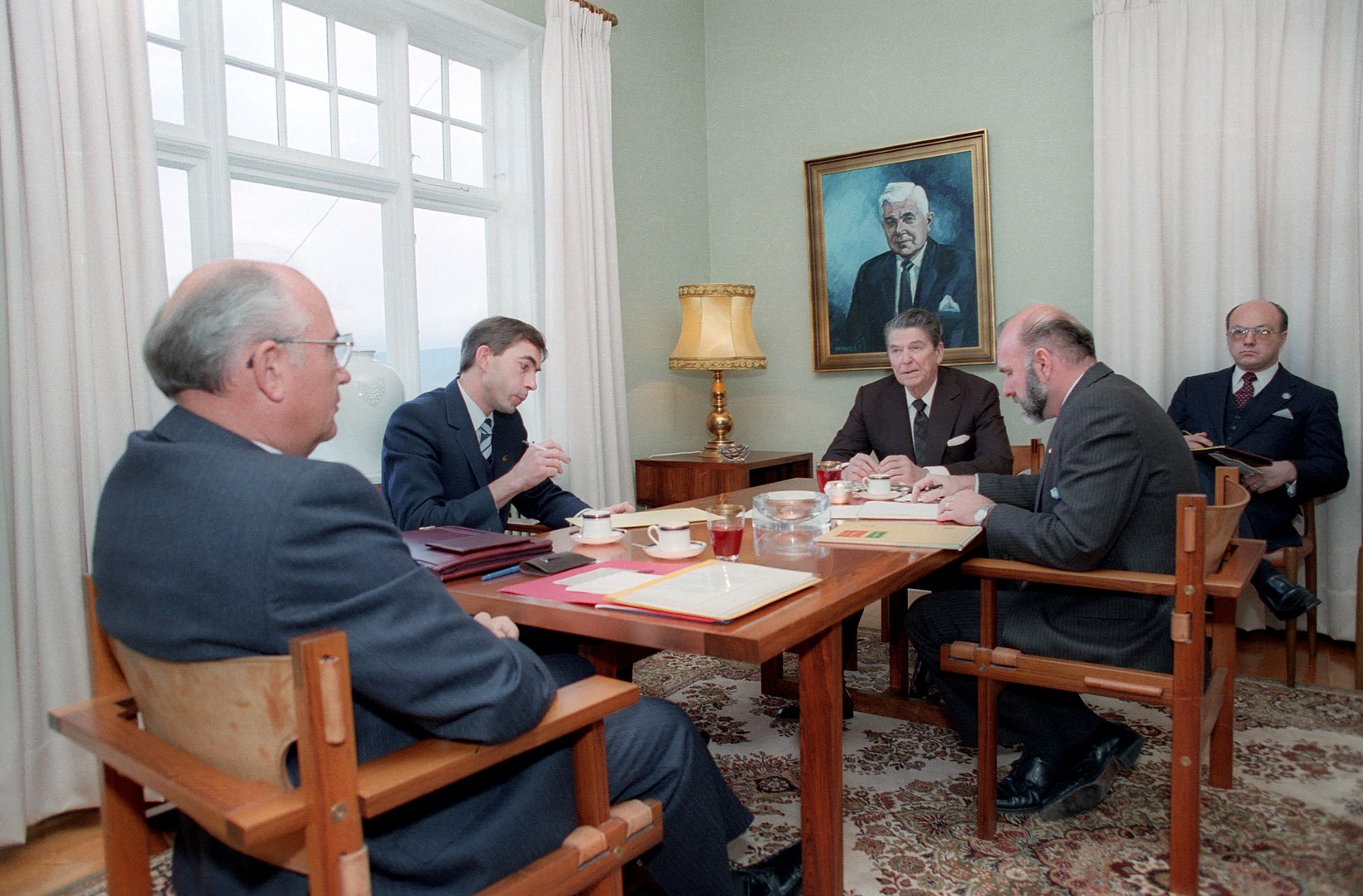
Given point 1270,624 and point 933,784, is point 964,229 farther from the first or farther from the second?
point 933,784

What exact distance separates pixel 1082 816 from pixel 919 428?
1622 mm

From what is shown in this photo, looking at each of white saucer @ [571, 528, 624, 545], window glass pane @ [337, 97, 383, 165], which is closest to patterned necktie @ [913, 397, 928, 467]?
white saucer @ [571, 528, 624, 545]

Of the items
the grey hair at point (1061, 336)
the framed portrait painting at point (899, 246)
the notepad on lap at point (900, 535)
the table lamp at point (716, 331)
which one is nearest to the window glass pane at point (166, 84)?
the table lamp at point (716, 331)

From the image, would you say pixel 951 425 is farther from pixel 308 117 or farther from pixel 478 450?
pixel 308 117

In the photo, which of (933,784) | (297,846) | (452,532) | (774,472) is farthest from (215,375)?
(774,472)

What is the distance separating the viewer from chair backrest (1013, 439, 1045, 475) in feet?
11.4

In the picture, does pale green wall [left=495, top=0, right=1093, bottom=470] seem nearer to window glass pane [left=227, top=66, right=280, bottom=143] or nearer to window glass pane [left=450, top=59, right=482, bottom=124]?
window glass pane [left=450, top=59, right=482, bottom=124]

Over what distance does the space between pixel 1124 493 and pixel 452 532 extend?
143cm

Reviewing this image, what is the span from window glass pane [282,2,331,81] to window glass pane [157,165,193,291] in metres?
0.62

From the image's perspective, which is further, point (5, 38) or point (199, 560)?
point (5, 38)

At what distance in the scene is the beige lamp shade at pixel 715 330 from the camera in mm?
4277

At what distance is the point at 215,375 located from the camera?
1122 mm

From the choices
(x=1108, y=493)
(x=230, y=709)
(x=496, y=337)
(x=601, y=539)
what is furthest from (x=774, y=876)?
(x=496, y=337)

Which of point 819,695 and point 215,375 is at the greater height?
point 215,375
